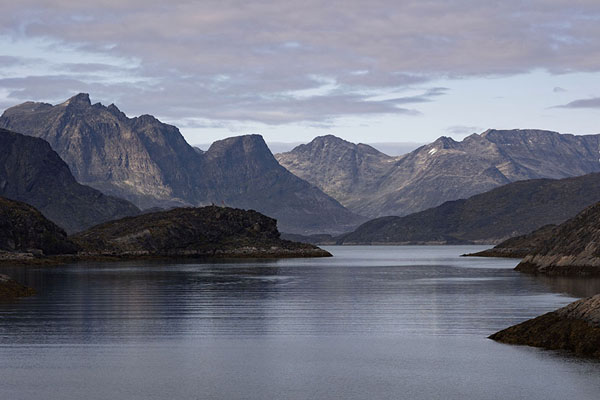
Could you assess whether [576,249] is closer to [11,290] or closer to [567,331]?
[11,290]

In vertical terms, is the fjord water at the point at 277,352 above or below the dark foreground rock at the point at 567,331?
below

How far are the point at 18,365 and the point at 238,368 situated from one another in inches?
467

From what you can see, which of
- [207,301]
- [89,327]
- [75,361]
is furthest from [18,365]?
[207,301]

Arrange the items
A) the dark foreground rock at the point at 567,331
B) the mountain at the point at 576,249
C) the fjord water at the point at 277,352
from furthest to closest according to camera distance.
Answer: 1. the mountain at the point at 576,249
2. the dark foreground rock at the point at 567,331
3. the fjord water at the point at 277,352

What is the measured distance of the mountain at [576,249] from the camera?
5551 inches

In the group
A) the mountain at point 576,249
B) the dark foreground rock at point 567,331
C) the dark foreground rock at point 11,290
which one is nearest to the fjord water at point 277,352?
the dark foreground rock at point 567,331

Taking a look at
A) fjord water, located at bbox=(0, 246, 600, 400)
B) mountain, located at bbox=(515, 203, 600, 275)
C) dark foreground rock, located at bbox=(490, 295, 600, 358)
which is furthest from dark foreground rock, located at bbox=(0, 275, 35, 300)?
mountain, located at bbox=(515, 203, 600, 275)

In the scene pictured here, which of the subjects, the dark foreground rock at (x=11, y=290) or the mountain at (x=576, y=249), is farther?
the mountain at (x=576, y=249)

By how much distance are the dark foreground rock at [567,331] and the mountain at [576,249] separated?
8658 cm

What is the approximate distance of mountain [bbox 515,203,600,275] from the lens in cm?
14100

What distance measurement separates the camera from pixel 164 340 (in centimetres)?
5641

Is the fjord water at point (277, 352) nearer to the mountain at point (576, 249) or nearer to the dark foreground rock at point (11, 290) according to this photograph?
the dark foreground rock at point (11, 290)

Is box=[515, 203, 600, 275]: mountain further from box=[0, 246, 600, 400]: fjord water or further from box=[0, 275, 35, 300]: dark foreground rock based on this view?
box=[0, 275, 35, 300]: dark foreground rock

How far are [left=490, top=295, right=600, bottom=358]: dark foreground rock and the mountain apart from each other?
8658 cm
